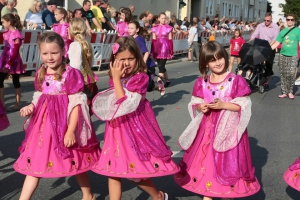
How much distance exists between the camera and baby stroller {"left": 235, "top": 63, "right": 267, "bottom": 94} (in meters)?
11.9

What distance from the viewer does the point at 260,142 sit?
23.5 ft

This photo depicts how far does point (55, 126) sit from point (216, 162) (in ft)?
4.33

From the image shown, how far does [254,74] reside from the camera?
479 inches

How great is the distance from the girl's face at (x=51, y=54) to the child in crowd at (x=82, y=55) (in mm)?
2263

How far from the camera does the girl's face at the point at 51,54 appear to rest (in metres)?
4.04

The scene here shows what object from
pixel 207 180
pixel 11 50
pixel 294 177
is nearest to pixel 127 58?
pixel 207 180

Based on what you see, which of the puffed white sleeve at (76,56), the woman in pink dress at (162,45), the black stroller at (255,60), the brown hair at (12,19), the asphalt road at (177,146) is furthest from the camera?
the woman in pink dress at (162,45)

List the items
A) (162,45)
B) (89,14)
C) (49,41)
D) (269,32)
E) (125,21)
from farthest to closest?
(89,14)
(269,32)
(162,45)
(125,21)
(49,41)

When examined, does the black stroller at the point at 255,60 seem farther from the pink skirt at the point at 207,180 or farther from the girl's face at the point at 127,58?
the girl's face at the point at 127,58

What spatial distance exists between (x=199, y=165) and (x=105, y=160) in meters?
0.77

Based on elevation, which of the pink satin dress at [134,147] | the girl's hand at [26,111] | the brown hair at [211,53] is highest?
the brown hair at [211,53]

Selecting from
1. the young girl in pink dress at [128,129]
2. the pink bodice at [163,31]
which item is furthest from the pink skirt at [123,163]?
the pink bodice at [163,31]

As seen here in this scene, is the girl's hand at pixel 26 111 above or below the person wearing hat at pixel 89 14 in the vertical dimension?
below

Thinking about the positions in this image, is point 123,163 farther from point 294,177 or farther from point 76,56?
point 76,56
